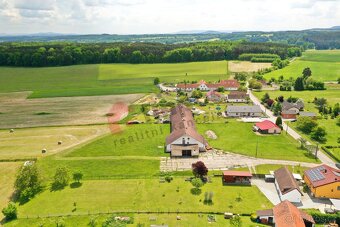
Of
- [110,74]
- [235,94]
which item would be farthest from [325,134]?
[110,74]

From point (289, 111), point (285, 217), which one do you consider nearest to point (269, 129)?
point (289, 111)

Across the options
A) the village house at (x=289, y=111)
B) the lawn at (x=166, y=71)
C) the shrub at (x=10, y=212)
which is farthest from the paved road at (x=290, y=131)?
the shrub at (x=10, y=212)

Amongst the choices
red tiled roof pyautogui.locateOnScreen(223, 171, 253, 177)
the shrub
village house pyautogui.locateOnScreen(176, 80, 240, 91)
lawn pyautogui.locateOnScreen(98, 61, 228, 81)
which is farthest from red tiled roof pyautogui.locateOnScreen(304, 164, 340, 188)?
lawn pyautogui.locateOnScreen(98, 61, 228, 81)

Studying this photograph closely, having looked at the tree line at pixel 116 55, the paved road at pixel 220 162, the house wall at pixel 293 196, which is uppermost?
the tree line at pixel 116 55

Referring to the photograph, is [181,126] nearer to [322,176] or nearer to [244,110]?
[244,110]

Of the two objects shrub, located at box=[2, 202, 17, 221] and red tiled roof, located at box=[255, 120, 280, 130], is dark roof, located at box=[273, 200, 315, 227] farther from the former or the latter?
red tiled roof, located at box=[255, 120, 280, 130]

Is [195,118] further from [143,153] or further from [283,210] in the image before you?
[283,210]

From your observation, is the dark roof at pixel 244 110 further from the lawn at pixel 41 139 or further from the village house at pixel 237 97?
the lawn at pixel 41 139
